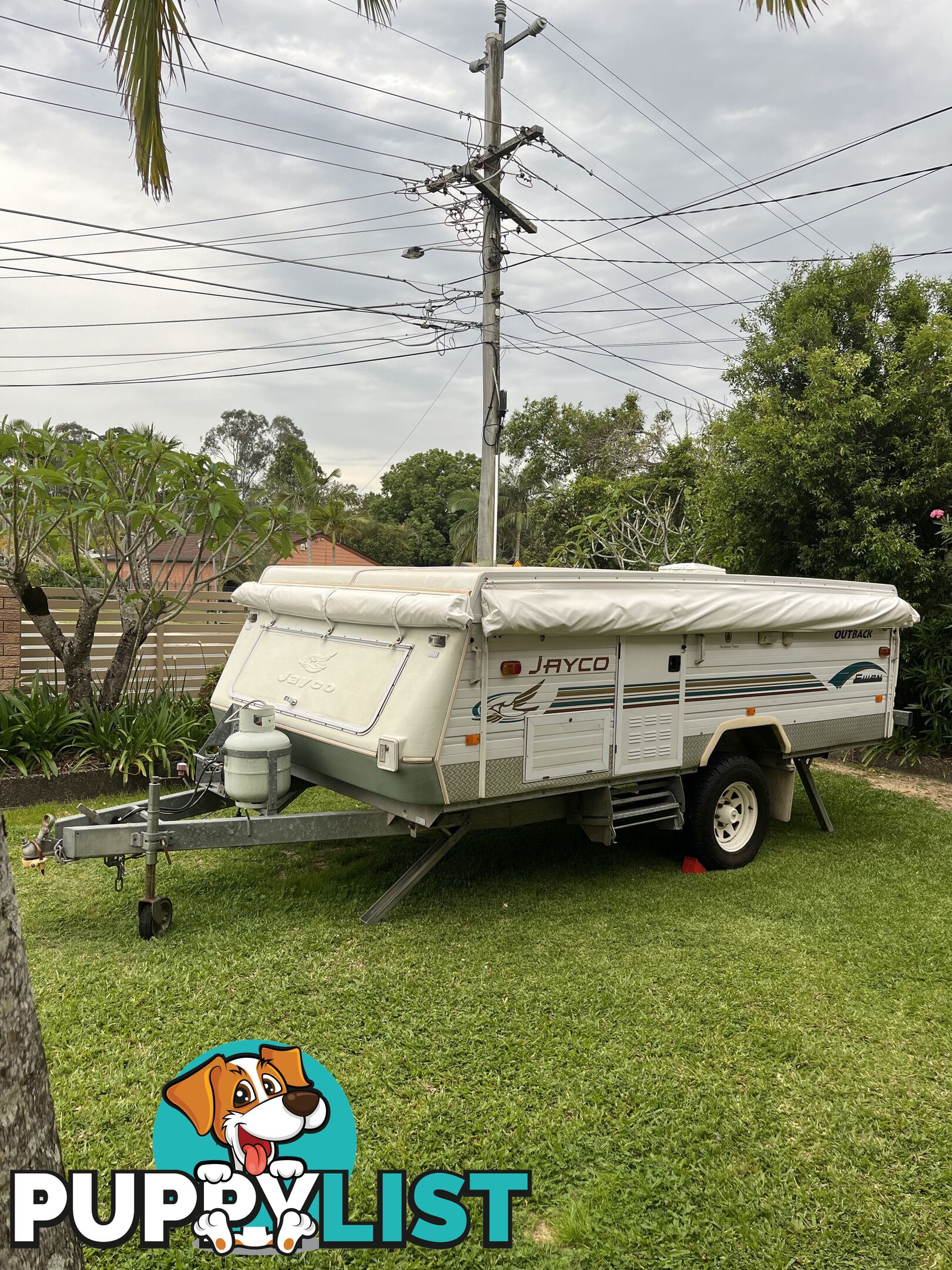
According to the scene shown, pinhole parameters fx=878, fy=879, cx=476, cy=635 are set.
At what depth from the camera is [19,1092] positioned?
5.99ft

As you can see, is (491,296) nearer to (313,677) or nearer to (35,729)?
(35,729)

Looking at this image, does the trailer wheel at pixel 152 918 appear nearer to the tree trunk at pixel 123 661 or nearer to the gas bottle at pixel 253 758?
the gas bottle at pixel 253 758

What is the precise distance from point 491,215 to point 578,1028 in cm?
1201

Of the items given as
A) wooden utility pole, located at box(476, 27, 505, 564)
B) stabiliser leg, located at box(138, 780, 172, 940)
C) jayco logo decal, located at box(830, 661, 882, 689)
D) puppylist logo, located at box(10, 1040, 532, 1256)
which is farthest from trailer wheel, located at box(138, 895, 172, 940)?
wooden utility pole, located at box(476, 27, 505, 564)

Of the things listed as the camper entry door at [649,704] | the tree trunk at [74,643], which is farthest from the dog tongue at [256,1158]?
the tree trunk at [74,643]

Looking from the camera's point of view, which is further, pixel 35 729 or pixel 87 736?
pixel 87 736

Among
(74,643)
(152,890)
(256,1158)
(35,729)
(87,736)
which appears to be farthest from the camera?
(74,643)

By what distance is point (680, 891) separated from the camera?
5680mm

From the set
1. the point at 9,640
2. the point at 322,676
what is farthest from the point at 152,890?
the point at 9,640

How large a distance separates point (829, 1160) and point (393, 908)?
108 inches

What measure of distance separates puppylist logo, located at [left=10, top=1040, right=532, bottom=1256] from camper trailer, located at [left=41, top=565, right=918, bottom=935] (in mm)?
1918

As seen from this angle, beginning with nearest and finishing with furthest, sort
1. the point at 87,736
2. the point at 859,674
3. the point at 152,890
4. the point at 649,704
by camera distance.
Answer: the point at 152,890
the point at 649,704
the point at 859,674
the point at 87,736

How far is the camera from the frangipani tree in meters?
7.70

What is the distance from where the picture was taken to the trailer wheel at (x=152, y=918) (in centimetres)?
471
